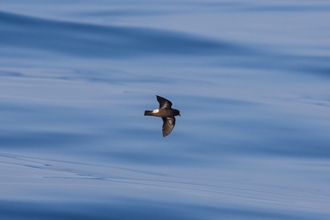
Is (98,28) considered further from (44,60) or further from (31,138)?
(31,138)

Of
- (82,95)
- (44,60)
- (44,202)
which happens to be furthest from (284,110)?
(44,202)

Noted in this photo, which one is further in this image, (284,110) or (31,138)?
(284,110)

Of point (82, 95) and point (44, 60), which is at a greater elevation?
point (44, 60)

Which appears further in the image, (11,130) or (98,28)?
(98,28)

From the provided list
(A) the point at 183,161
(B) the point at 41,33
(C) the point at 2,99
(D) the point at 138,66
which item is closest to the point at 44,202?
(A) the point at 183,161

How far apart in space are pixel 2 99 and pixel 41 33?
32.2ft

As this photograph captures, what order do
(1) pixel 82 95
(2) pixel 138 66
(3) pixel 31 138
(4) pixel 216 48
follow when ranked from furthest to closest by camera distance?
(4) pixel 216 48, (2) pixel 138 66, (1) pixel 82 95, (3) pixel 31 138

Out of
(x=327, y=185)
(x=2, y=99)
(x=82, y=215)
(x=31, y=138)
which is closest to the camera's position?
(x=82, y=215)

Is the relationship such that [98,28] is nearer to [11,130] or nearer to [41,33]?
[41,33]

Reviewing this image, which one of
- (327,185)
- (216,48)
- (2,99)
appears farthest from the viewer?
(216,48)

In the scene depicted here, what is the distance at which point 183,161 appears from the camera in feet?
65.3

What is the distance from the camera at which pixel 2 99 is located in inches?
1056

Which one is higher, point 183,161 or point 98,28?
point 98,28

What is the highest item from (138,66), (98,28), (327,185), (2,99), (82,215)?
(98,28)
